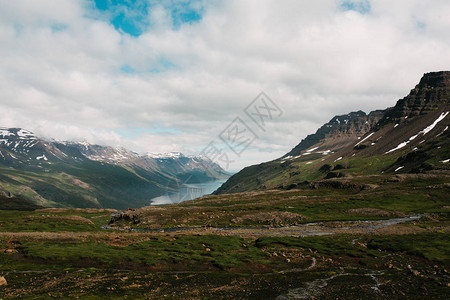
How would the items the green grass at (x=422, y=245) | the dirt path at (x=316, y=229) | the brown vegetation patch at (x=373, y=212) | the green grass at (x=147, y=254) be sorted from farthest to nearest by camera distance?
the brown vegetation patch at (x=373, y=212) < the dirt path at (x=316, y=229) < the green grass at (x=422, y=245) < the green grass at (x=147, y=254)

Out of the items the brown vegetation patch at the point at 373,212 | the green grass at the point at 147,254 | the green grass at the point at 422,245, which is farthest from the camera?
the brown vegetation patch at the point at 373,212

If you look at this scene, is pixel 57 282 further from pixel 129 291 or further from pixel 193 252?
pixel 193 252

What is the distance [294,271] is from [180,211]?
80428 mm

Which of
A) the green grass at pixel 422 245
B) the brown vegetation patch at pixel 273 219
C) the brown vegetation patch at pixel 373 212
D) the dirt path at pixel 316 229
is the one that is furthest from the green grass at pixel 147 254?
the brown vegetation patch at pixel 373 212

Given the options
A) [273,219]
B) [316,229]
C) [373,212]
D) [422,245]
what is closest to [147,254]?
[422,245]

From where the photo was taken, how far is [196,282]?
29.5m

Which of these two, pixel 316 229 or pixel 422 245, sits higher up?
pixel 422 245

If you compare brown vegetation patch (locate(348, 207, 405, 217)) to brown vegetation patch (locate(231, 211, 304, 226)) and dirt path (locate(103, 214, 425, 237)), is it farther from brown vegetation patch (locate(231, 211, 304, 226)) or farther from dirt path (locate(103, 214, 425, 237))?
brown vegetation patch (locate(231, 211, 304, 226))

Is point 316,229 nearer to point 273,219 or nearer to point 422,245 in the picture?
point 273,219

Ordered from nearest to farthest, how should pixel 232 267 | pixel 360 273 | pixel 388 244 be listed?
pixel 360 273
pixel 232 267
pixel 388 244

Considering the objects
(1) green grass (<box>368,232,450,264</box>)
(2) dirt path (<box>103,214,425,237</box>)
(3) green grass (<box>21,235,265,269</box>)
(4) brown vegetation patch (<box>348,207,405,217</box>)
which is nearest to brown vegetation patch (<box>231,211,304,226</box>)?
(2) dirt path (<box>103,214,425,237</box>)

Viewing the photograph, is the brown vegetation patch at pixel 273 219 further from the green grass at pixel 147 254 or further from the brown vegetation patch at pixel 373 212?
the green grass at pixel 147 254

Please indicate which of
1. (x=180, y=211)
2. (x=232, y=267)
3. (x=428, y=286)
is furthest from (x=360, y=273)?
(x=180, y=211)

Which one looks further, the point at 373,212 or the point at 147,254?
the point at 373,212
